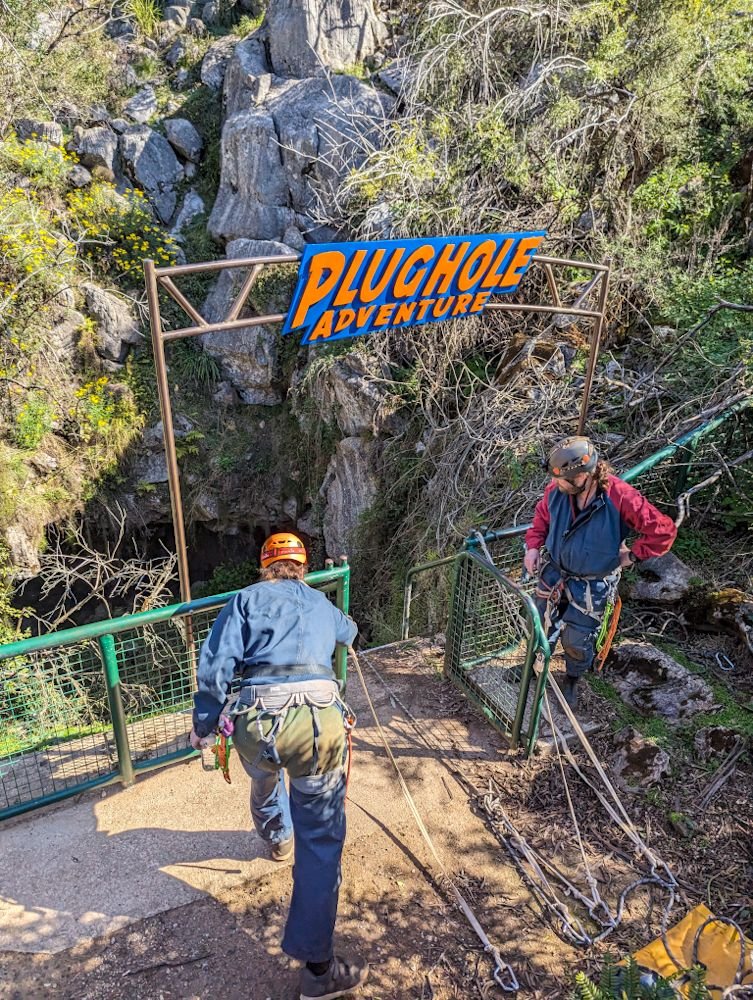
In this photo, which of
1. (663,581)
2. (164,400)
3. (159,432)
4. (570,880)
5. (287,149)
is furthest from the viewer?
(159,432)

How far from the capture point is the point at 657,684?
13.8 feet

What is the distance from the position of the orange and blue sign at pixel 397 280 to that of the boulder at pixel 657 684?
268cm

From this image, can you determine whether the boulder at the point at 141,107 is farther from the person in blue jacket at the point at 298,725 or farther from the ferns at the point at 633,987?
the ferns at the point at 633,987

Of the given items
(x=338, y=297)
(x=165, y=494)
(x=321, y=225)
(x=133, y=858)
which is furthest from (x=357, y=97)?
(x=133, y=858)

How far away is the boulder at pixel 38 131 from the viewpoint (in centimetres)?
982

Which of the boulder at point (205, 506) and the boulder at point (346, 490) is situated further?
the boulder at point (205, 506)

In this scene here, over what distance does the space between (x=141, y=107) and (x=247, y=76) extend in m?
2.09

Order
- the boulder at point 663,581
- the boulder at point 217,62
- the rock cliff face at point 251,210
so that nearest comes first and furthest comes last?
the boulder at point 663,581 < the rock cliff face at point 251,210 < the boulder at point 217,62

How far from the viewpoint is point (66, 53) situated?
1072 centimetres

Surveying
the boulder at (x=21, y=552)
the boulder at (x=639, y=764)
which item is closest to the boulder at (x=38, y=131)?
the boulder at (x=21, y=552)

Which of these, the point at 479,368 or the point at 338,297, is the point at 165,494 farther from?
the point at 338,297

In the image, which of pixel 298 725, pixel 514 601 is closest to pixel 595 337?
pixel 514 601

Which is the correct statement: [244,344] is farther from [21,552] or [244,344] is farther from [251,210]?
[21,552]

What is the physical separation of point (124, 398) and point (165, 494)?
1600 millimetres
